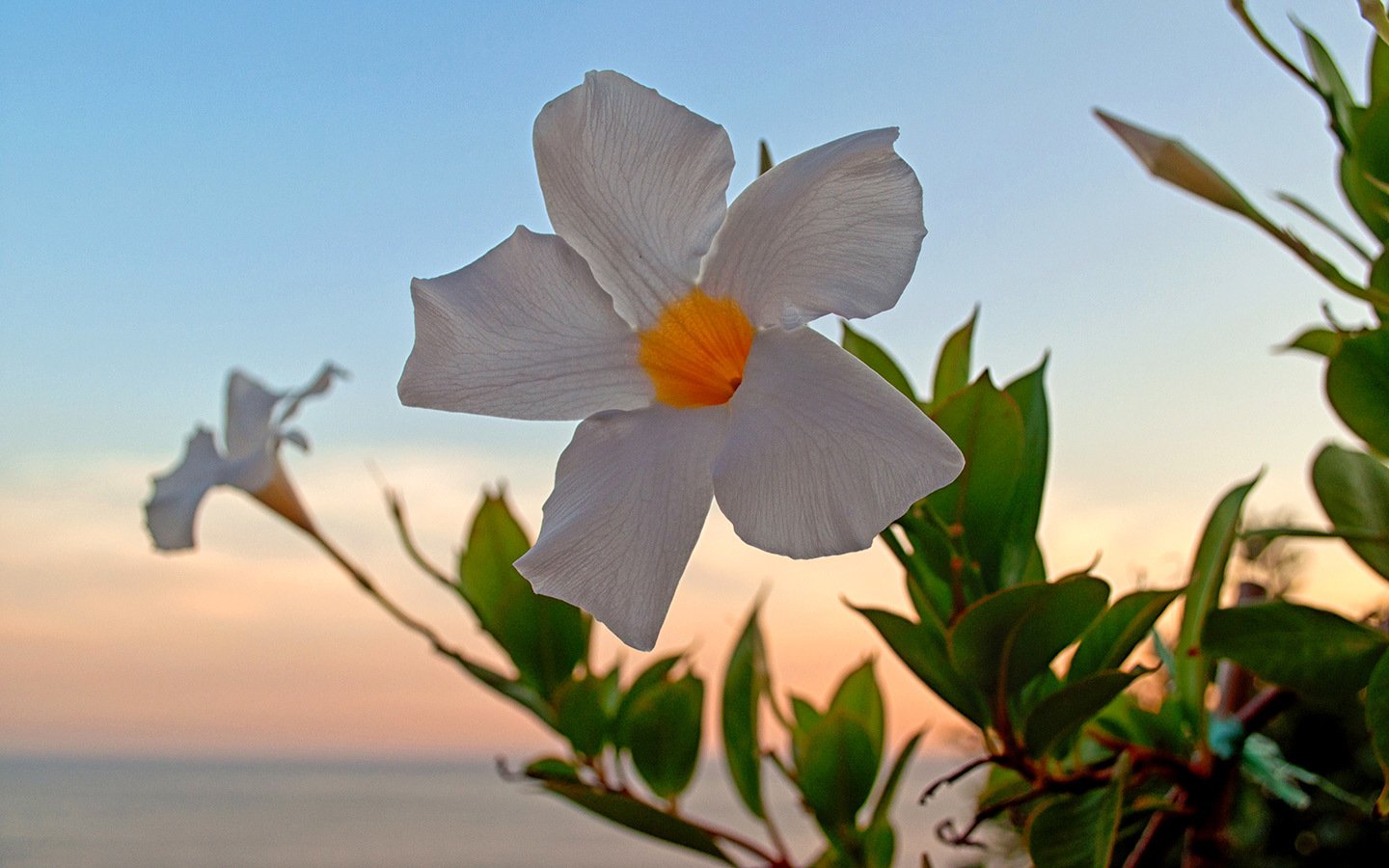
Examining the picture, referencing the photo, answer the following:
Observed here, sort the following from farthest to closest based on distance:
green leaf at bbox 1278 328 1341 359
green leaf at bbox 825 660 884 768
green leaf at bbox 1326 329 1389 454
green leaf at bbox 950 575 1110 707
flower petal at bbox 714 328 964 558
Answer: green leaf at bbox 825 660 884 768, green leaf at bbox 1278 328 1341 359, green leaf at bbox 1326 329 1389 454, green leaf at bbox 950 575 1110 707, flower petal at bbox 714 328 964 558

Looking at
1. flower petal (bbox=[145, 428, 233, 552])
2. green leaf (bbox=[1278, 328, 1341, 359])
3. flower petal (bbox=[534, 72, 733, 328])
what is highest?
flower petal (bbox=[145, 428, 233, 552])

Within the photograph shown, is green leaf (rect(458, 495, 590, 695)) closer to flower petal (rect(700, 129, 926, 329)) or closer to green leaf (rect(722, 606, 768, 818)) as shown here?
green leaf (rect(722, 606, 768, 818))

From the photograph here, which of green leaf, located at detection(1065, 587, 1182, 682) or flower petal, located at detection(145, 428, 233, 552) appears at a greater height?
flower petal, located at detection(145, 428, 233, 552)

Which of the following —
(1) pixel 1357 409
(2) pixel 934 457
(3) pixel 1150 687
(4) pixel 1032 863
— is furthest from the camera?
(3) pixel 1150 687

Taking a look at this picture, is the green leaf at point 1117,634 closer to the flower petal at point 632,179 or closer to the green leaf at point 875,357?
the green leaf at point 875,357

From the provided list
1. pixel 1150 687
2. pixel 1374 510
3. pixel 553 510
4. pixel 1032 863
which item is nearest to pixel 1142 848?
pixel 1032 863

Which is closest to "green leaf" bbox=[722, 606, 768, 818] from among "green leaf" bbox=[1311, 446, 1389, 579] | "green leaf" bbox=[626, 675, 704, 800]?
"green leaf" bbox=[626, 675, 704, 800]

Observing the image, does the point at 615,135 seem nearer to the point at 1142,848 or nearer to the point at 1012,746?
the point at 1012,746
